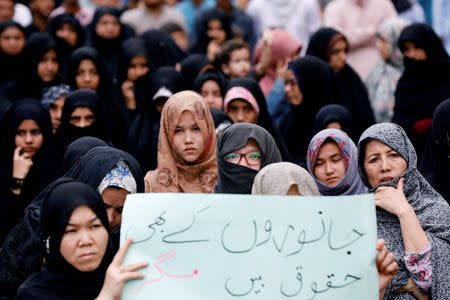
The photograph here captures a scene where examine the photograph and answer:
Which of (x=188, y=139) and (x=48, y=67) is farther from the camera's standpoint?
(x=48, y=67)

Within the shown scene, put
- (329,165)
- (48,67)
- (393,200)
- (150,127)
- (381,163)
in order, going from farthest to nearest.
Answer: (48,67)
(150,127)
(329,165)
(381,163)
(393,200)

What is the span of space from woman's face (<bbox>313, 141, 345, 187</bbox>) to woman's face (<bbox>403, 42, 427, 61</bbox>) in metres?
2.52

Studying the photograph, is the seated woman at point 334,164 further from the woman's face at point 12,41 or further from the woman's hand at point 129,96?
the woman's face at point 12,41

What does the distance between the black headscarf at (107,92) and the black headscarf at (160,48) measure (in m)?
1.14

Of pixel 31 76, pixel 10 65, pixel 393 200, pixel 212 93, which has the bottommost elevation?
pixel 393 200

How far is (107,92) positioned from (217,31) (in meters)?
2.04

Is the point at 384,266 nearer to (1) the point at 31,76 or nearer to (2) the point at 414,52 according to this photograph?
(2) the point at 414,52

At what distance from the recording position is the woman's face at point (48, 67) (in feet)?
24.7

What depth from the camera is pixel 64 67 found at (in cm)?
820

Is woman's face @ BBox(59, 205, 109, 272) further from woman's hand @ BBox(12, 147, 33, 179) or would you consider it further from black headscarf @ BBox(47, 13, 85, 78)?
black headscarf @ BBox(47, 13, 85, 78)

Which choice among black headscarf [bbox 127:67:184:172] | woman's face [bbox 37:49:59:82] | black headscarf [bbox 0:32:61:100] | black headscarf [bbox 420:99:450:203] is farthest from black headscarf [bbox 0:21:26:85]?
black headscarf [bbox 420:99:450:203]

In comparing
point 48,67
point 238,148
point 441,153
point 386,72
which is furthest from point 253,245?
point 386,72

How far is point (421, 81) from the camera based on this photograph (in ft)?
22.9

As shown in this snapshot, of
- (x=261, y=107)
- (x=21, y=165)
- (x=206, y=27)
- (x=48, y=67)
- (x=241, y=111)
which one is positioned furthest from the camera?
(x=206, y=27)
